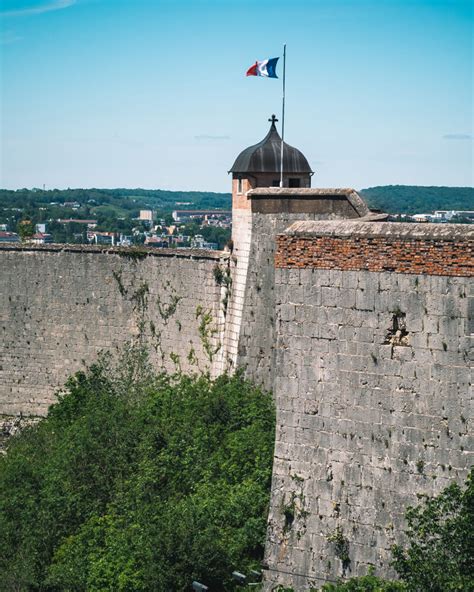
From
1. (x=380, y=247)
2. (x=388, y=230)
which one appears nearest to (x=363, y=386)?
(x=380, y=247)

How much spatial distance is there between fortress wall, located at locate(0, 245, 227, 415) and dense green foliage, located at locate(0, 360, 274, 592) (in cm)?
178

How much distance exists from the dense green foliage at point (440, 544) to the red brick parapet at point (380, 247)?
8.36ft

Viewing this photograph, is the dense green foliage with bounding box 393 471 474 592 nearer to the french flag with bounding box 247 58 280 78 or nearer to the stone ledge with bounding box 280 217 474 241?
the stone ledge with bounding box 280 217 474 241

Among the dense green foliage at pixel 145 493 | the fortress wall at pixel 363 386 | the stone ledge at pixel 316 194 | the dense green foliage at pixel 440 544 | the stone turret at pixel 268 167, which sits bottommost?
the dense green foliage at pixel 145 493

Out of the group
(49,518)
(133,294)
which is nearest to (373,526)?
(49,518)

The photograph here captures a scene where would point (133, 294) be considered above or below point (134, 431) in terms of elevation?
above

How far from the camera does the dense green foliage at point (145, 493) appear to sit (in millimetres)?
18531

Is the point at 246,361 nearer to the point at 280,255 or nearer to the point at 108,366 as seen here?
the point at 108,366

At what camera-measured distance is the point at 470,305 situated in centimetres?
1457

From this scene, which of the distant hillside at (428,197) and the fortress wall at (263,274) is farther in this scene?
the distant hillside at (428,197)

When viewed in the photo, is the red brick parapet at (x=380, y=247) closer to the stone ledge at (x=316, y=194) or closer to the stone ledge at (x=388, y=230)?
the stone ledge at (x=388, y=230)

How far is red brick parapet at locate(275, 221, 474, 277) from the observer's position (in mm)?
14734

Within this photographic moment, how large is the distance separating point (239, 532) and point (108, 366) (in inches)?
603

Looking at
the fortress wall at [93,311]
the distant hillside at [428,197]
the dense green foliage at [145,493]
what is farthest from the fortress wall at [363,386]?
the distant hillside at [428,197]
